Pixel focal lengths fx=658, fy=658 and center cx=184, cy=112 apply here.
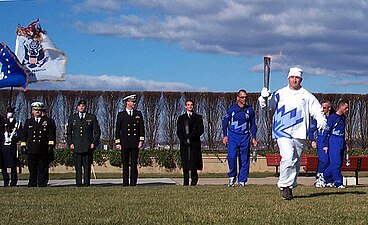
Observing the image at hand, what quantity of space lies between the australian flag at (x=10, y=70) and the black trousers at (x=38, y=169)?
5.44 m

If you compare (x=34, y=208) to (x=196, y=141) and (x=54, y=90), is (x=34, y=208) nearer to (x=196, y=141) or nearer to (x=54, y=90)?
(x=196, y=141)

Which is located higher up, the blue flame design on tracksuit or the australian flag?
the australian flag

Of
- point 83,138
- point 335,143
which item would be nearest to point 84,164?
point 83,138

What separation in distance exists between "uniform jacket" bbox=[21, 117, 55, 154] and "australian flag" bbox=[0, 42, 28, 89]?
5.12 meters

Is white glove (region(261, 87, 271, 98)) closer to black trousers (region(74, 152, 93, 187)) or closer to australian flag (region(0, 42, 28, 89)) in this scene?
black trousers (region(74, 152, 93, 187))

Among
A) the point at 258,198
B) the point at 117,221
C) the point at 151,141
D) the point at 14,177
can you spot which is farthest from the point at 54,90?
the point at 117,221

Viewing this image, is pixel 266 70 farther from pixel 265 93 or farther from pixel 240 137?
pixel 240 137

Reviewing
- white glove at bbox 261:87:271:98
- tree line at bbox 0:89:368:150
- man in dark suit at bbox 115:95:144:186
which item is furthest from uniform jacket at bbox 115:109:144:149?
tree line at bbox 0:89:368:150

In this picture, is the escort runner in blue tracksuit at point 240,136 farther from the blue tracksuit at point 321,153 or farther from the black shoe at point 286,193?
the black shoe at point 286,193

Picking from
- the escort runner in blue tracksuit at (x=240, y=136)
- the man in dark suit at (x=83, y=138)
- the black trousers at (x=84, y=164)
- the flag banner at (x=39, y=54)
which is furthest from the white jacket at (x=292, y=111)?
the flag banner at (x=39, y=54)

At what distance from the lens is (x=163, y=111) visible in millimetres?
31938

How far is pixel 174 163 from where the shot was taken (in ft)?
85.6

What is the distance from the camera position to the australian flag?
1931 centimetres

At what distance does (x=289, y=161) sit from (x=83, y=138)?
20.4 feet
